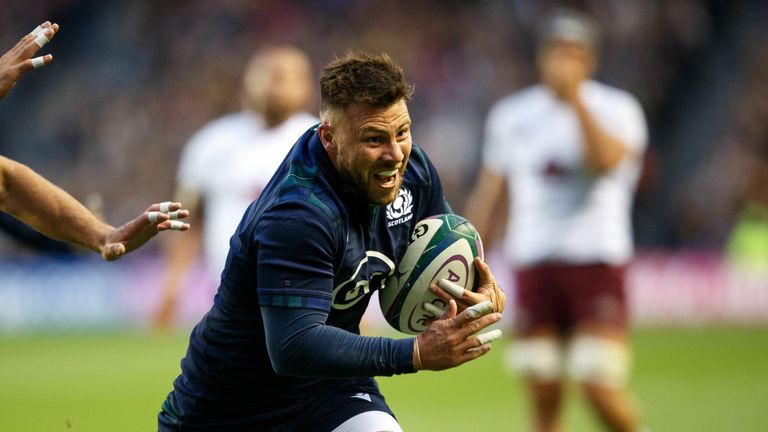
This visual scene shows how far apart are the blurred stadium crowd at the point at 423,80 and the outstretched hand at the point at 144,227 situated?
11.9 meters

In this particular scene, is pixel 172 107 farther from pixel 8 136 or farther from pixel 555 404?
pixel 555 404

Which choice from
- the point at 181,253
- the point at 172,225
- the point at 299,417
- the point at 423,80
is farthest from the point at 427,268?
the point at 423,80

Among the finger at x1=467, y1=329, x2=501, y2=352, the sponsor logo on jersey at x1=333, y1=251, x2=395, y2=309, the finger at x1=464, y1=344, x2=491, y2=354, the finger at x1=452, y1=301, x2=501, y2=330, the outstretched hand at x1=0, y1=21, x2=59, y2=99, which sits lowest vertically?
the finger at x1=464, y1=344, x2=491, y2=354


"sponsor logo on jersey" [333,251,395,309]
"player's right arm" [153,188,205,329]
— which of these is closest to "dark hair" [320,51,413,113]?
"sponsor logo on jersey" [333,251,395,309]

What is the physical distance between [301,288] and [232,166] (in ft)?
13.2

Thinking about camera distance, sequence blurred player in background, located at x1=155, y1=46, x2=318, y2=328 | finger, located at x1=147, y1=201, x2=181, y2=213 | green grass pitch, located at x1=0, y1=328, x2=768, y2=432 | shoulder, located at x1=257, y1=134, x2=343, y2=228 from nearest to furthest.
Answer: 1. shoulder, located at x1=257, y1=134, x2=343, y2=228
2. finger, located at x1=147, y1=201, x2=181, y2=213
3. blurred player in background, located at x1=155, y1=46, x2=318, y2=328
4. green grass pitch, located at x1=0, y1=328, x2=768, y2=432

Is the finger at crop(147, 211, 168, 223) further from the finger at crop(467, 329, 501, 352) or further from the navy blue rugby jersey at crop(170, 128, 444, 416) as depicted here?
the finger at crop(467, 329, 501, 352)

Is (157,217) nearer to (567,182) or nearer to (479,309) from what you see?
(479,309)

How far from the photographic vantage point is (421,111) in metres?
18.3

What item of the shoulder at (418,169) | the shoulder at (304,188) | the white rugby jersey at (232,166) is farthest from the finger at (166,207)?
the white rugby jersey at (232,166)

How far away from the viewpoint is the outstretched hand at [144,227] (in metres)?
4.50

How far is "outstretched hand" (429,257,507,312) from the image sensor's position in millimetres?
4203

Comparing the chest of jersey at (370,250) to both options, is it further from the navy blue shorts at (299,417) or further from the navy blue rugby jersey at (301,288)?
the navy blue shorts at (299,417)

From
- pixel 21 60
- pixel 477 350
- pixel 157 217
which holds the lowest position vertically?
pixel 477 350
